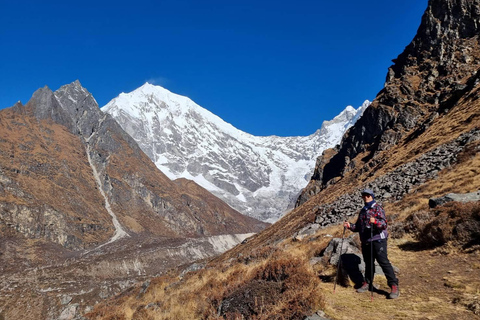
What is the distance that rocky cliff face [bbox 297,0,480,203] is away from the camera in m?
69.4

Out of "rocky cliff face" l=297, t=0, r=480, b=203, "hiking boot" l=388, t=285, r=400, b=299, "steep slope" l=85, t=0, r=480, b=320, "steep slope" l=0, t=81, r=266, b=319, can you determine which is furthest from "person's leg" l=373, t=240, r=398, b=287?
"steep slope" l=0, t=81, r=266, b=319


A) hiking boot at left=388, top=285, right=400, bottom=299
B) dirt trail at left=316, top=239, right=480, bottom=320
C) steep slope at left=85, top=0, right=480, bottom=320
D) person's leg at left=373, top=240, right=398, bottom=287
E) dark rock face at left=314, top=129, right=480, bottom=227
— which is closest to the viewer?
dirt trail at left=316, top=239, right=480, bottom=320

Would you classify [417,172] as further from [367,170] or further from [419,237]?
[367,170]

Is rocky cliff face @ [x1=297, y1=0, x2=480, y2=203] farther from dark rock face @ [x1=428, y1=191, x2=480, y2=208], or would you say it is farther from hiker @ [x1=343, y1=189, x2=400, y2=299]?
hiker @ [x1=343, y1=189, x2=400, y2=299]

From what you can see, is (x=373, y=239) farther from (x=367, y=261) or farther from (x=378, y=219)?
(x=367, y=261)

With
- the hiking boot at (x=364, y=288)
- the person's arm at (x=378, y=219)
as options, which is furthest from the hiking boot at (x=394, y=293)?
the person's arm at (x=378, y=219)

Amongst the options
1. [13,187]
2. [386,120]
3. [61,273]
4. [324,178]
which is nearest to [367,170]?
[386,120]

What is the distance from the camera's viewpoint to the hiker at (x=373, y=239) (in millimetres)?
8102

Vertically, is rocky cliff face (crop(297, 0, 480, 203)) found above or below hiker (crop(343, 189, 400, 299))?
above

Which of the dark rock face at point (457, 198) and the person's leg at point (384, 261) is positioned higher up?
the dark rock face at point (457, 198)

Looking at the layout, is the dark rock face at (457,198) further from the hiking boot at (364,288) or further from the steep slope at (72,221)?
the steep slope at (72,221)

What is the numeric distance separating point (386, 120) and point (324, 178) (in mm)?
30355

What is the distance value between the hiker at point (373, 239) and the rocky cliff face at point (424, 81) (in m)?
57.7

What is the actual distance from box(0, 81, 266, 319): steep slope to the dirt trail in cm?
6452
